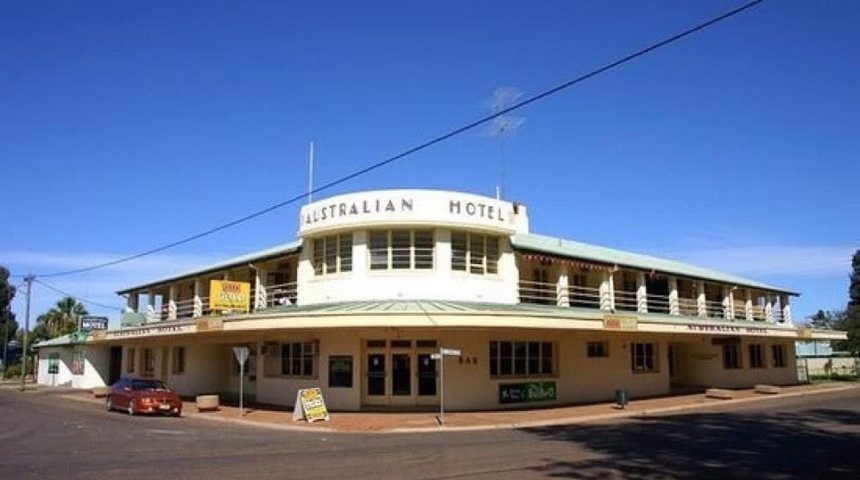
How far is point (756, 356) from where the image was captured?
4741cm

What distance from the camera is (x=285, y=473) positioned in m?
13.4

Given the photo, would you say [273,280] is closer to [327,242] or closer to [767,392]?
[327,242]

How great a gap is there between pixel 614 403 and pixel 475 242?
9086 mm

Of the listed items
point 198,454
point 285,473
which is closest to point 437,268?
point 198,454

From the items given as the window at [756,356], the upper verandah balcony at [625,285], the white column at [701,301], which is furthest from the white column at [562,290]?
the window at [756,356]

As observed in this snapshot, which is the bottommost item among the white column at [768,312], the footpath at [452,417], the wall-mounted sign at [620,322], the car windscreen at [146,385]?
the footpath at [452,417]

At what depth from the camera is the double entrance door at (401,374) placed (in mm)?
28781

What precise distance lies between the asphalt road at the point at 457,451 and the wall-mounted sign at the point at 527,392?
6065 mm

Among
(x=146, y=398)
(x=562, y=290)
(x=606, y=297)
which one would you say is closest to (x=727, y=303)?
(x=606, y=297)

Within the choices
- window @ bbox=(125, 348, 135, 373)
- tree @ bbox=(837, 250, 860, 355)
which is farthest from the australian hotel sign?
tree @ bbox=(837, 250, 860, 355)

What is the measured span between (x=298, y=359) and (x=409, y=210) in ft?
25.6

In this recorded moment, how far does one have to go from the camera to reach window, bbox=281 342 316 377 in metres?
30.8

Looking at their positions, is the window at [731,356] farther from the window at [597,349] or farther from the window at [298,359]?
the window at [298,359]

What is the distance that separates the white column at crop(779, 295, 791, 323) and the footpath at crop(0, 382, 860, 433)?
19.4m
